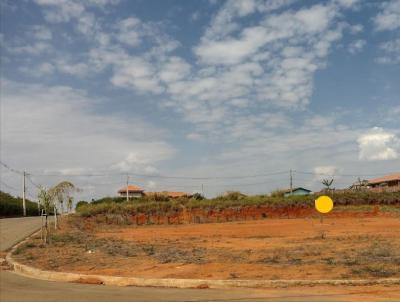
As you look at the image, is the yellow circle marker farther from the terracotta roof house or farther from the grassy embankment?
the terracotta roof house

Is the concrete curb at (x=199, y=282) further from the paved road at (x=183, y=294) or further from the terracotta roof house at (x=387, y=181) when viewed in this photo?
the terracotta roof house at (x=387, y=181)

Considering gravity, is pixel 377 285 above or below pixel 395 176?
below

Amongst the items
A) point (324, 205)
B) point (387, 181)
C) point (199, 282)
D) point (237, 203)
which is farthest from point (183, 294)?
point (387, 181)

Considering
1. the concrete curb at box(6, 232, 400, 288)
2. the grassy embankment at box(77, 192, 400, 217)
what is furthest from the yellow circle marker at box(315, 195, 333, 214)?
the grassy embankment at box(77, 192, 400, 217)

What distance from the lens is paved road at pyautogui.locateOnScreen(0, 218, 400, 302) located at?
923 cm

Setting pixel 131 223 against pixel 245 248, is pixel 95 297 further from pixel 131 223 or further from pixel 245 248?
pixel 131 223

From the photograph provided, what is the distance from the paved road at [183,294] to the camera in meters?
9.23

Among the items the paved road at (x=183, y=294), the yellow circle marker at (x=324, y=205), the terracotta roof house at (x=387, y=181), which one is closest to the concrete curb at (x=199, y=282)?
the paved road at (x=183, y=294)

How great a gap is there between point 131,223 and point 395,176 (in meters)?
59.1

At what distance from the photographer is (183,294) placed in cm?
993

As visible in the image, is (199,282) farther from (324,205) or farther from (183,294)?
(324,205)

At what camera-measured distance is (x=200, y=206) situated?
47.5 metres

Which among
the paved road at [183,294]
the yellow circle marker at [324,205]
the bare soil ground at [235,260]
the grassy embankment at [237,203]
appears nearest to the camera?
the paved road at [183,294]

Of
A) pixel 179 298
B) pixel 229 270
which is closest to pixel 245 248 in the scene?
pixel 229 270
